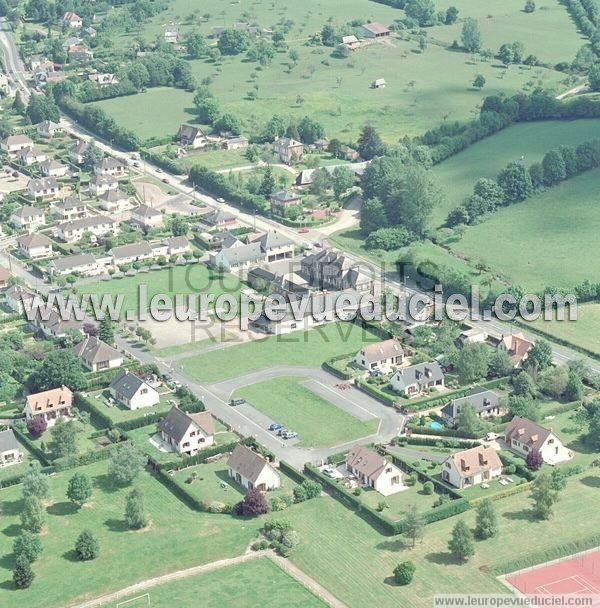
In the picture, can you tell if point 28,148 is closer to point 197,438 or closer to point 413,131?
point 413,131

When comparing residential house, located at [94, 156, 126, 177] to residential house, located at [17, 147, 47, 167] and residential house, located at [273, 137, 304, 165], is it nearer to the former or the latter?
residential house, located at [17, 147, 47, 167]

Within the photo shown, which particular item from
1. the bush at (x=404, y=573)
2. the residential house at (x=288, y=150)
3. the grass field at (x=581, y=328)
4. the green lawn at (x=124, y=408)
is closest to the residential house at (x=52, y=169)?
the residential house at (x=288, y=150)

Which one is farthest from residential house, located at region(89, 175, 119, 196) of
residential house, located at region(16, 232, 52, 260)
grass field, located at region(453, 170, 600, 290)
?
grass field, located at region(453, 170, 600, 290)

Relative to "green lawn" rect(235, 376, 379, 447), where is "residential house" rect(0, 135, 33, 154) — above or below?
above

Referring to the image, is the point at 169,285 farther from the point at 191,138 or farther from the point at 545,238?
the point at 191,138

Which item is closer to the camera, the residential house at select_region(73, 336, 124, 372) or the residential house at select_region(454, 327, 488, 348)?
the residential house at select_region(73, 336, 124, 372)

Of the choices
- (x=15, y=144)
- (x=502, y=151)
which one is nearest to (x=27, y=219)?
(x=15, y=144)
